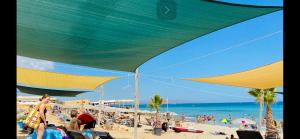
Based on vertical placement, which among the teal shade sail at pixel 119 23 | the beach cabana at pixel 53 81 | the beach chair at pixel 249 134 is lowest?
the beach chair at pixel 249 134

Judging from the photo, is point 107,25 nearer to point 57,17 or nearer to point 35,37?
point 57,17

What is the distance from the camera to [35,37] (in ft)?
15.8

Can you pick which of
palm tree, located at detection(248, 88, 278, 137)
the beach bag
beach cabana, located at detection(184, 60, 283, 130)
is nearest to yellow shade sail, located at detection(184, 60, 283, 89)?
beach cabana, located at detection(184, 60, 283, 130)

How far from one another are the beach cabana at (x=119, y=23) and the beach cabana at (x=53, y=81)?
370 cm

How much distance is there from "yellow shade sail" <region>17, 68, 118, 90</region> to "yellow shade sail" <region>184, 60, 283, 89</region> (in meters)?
3.18

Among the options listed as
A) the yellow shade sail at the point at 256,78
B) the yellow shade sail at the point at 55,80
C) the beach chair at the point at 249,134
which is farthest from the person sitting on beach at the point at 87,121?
the yellow shade sail at the point at 55,80

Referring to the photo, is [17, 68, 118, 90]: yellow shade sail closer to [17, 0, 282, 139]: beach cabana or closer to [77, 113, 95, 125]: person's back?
[77, 113, 95, 125]: person's back

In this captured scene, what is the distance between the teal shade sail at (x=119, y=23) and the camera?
350 centimetres

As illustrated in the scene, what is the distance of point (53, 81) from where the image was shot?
9867 mm

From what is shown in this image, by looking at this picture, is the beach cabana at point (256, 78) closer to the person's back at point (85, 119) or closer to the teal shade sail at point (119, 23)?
the teal shade sail at point (119, 23)
